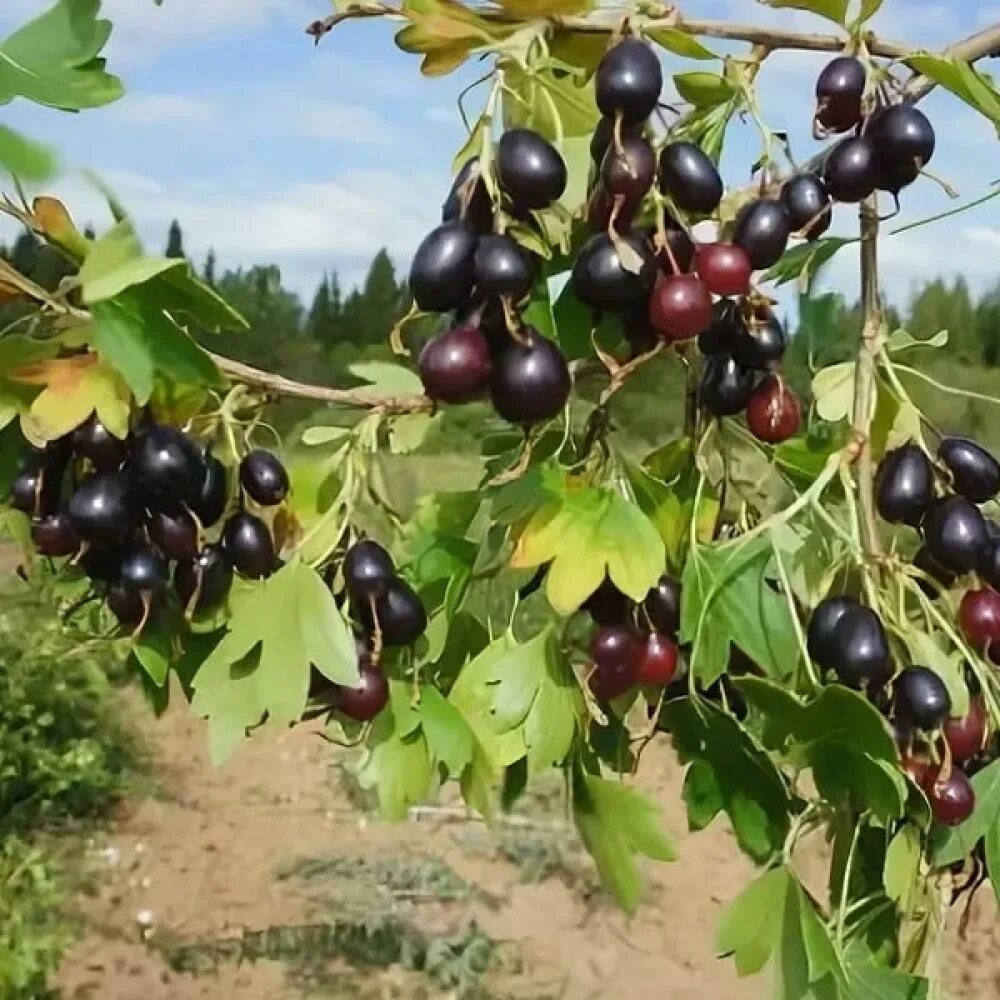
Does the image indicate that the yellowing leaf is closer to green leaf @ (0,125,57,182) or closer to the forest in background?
green leaf @ (0,125,57,182)

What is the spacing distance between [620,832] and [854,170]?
0.96 feet

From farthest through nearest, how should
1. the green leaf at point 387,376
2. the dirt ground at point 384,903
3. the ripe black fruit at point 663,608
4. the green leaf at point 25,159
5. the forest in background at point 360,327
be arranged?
the forest in background at point 360,327, the dirt ground at point 384,903, the green leaf at point 387,376, the ripe black fruit at point 663,608, the green leaf at point 25,159

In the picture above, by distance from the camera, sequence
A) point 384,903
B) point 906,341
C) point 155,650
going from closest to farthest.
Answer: point 155,650 < point 906,341 < point 384,903

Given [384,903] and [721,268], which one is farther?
[384,903]

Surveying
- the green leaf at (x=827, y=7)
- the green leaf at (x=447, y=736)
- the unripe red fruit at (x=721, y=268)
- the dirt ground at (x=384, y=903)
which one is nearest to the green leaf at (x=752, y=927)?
the green leaf at (x=447, y=736)

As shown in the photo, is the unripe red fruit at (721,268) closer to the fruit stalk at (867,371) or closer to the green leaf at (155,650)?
the fruit stalk at (867,371)

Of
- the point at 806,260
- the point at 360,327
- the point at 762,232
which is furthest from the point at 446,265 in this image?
the point at 360,327

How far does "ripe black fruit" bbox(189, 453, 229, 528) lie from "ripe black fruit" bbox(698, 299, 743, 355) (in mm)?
197

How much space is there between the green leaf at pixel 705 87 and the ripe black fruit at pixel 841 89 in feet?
0.19

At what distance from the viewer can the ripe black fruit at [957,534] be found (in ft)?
1.98

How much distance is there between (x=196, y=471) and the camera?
0.58 m

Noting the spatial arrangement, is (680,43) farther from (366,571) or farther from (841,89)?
(366,571)

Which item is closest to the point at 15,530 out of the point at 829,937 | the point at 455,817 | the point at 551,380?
the point at 551,380

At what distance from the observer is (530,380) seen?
54 cm
